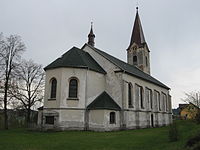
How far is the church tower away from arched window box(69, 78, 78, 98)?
20.2 meters

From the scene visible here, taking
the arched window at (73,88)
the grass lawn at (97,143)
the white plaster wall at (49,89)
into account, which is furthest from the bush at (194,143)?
the white plaster wall at (49,89)

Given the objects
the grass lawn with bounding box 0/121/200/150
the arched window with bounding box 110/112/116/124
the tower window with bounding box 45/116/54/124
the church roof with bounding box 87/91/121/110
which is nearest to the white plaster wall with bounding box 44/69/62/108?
the tower window with bounding box 45/116/54/124

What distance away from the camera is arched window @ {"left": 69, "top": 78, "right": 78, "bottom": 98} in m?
21.8

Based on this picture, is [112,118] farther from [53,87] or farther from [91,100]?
[53,87]

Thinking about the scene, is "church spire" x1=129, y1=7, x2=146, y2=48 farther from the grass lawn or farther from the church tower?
the grass lawn

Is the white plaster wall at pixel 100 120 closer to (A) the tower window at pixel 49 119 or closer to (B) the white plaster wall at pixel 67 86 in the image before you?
(B) the white plaster wall at pixel 67 86

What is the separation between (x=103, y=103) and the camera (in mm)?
21812

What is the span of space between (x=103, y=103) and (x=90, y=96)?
1.82 meters

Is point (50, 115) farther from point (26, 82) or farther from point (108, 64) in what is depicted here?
point (26, 82)

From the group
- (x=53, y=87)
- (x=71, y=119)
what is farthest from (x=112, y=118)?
(x=53, y=87)

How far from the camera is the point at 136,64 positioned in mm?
39500

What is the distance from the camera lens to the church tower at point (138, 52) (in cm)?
3913

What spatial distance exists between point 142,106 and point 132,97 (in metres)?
3.80

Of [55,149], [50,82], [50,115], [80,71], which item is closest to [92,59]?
[80,71]
